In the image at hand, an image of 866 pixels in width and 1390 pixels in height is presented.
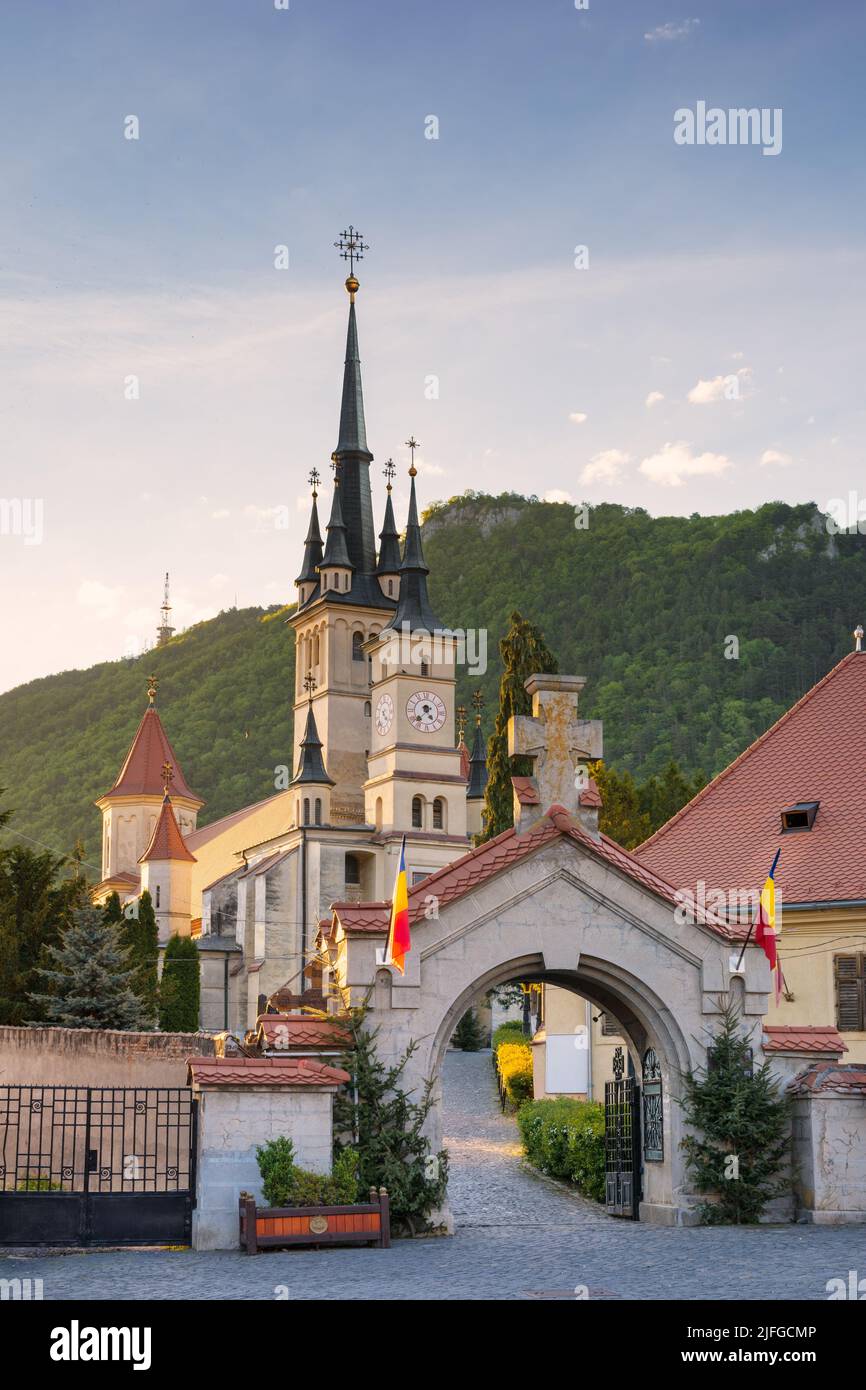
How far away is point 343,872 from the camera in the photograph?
3056 inches

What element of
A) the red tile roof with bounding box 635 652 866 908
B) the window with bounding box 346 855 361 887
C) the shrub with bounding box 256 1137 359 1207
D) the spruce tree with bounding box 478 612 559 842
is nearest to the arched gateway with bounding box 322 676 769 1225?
the shrub with bounding box 256 1137 359 1207

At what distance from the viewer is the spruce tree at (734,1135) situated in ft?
64.0

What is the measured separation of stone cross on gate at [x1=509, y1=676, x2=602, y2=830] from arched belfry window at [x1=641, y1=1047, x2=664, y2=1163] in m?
3.13

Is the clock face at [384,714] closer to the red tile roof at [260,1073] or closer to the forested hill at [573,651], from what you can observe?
the forested hill at [573,651]

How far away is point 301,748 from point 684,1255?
63.9 meters

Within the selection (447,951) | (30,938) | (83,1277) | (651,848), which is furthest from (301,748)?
(83,1277)

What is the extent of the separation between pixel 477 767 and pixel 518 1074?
49369 millimetres

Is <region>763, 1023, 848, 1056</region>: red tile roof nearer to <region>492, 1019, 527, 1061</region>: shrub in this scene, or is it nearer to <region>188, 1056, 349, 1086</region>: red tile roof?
<region>188, 1056, 349, 1086</region>: red tile roof

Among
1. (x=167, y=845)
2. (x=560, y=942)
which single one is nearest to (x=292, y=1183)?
(x=560, y=942)

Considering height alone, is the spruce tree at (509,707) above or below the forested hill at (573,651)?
below

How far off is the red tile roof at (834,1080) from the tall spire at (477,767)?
64701 mm

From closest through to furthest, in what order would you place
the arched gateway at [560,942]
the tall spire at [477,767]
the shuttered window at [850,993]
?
the arched gateway at [560,942]
the shuttered window at [850,993]
the tall spire at [477,767]

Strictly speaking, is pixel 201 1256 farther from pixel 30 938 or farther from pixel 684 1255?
pixel 30 938

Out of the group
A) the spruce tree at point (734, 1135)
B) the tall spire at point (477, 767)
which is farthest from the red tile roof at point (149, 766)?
the spruce tree at point (734, 1135)
